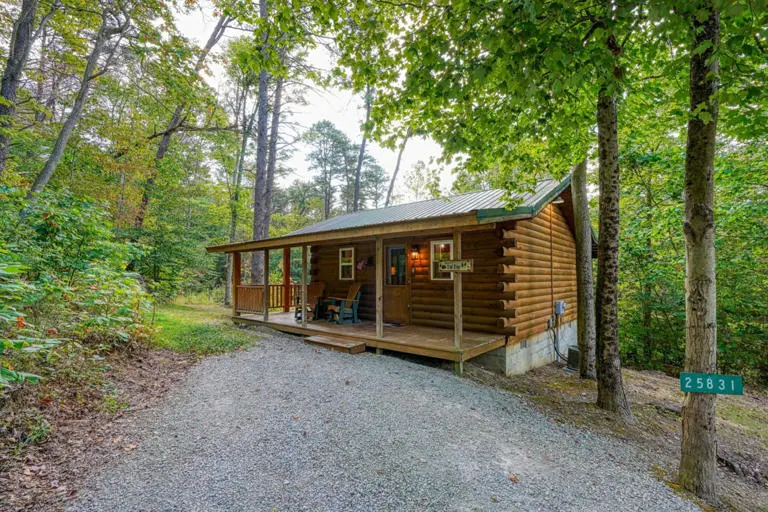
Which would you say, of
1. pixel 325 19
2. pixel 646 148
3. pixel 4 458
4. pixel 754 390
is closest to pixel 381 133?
pixel 325 19

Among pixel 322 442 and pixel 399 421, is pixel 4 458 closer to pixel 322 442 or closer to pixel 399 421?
pixel 322 442

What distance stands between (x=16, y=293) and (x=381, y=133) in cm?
433

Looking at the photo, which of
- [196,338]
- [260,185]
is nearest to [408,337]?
[196,338]

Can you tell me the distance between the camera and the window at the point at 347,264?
30.6ft

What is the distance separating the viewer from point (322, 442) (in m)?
3.17

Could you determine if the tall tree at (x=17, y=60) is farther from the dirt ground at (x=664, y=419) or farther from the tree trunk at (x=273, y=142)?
the dirt ground at (x=664, y=419)

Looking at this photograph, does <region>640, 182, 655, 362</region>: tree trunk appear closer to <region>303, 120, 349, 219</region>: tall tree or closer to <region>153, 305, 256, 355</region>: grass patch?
<region>153, 305, 256, 355</region>: grass patch

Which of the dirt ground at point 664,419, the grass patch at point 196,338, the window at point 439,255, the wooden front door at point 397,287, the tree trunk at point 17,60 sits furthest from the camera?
the wooden front door at point 397,287

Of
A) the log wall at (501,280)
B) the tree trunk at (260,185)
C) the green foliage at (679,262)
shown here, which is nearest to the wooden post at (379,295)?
the log wall at (501,280)

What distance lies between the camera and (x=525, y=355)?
22.9ft

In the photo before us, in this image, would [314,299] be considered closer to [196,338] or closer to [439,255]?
[196,338]

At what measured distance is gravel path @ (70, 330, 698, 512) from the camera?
8.04ft

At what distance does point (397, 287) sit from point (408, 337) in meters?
1.94

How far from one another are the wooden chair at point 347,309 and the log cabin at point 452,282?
0.08 metres
